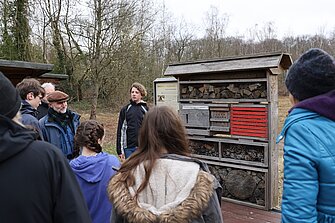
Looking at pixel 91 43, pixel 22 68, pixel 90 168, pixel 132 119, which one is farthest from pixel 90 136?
pixel 91 43

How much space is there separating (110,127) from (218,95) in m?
10.4

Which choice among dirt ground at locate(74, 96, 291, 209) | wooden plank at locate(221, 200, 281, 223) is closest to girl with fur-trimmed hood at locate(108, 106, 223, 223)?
wooden plank at locate(221, 200, 281, 223)

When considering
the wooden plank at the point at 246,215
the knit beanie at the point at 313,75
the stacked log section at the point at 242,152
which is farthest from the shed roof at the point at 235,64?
the knit beanie at the point at 313,75

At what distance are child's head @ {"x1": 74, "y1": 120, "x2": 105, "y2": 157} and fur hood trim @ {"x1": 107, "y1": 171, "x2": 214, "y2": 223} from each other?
0.82m

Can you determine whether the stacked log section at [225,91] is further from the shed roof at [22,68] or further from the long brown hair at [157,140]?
the long brown hair at [157,140]

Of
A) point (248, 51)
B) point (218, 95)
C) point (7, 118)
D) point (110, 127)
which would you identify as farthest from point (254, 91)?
point (248, 51)

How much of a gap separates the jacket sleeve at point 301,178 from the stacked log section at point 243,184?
351 centimetres

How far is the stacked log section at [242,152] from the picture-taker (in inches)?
198

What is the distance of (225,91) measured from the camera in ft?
17.4

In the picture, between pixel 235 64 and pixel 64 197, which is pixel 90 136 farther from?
pixel 235 64

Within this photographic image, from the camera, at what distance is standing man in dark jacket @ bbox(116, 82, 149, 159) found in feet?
16.9

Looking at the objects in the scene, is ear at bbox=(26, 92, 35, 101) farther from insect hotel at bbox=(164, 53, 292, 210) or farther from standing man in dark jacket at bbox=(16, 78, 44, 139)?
insect hotel at bbox=(164, 53, 292, 210)

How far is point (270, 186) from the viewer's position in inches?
190

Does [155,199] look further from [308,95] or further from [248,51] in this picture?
[248,51]
